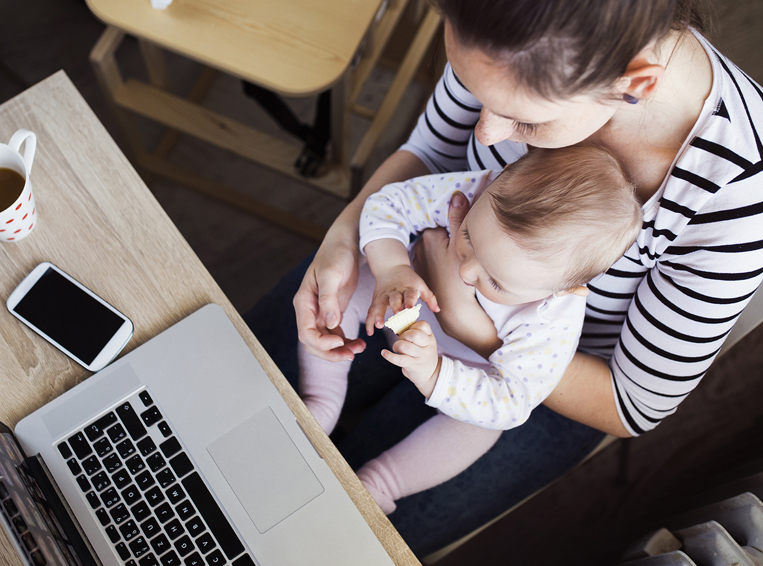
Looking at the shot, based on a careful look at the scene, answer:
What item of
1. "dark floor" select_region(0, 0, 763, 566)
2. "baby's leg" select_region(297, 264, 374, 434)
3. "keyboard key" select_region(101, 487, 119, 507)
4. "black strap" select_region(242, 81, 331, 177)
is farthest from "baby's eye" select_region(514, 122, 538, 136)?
"black strap" select_region(242, 81, 331, 177)

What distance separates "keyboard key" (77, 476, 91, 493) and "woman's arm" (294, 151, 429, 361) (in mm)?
325

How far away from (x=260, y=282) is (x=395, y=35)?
38.4 inches

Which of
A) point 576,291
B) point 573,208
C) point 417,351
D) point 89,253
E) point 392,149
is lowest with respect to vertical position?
point 392,149

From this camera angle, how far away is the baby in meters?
0.70

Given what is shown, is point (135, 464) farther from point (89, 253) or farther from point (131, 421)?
point (89, 253)

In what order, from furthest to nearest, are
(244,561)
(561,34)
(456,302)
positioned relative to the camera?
(456,302) < (244,561) < (561,34)

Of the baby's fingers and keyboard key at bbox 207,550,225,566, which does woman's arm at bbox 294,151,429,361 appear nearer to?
the baby's fingers

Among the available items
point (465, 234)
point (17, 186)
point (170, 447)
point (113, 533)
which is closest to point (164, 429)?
point (170, 447)

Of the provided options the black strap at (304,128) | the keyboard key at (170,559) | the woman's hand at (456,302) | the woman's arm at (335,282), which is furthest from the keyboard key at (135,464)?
the black strap at (304,128)

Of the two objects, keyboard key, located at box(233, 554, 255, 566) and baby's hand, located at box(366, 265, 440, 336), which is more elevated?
baby's hand, located at box(366, 265, 440, 336)

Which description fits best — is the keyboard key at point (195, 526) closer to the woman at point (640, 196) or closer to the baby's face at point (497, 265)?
the woman at point (640, 196)

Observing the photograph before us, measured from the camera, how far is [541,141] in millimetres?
662

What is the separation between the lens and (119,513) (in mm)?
653

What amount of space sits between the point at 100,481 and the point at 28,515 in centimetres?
9
